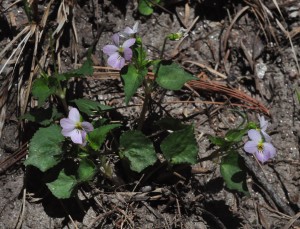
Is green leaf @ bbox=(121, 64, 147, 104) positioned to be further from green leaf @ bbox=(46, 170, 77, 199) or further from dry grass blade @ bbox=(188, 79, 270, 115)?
dry grass blade @ bbox=(188, 79, 270, 115)

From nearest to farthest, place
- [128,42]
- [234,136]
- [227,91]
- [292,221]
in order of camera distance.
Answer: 1. [128,42]
2. [234,136]
3. [292,221]
4. [227,91]

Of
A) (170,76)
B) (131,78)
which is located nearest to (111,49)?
(131,78)

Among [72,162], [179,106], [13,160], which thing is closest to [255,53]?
[179,106]

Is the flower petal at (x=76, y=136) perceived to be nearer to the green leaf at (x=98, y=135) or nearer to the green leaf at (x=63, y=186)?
the green leaf at (x=98, y=135)

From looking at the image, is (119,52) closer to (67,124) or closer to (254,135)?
(67,124)

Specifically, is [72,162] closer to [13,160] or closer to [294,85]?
[13,160]
